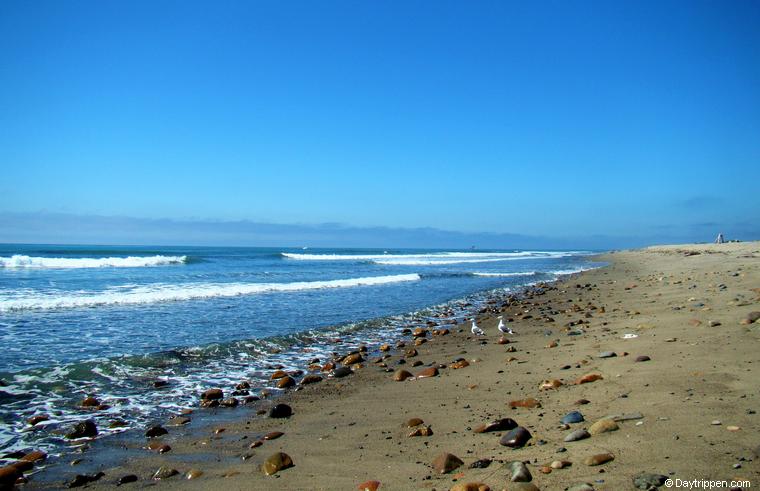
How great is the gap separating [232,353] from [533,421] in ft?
20.1

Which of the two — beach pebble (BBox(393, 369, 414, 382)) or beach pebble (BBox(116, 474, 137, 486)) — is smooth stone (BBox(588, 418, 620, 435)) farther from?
beach pebble (BBox(116, 474, 137, 486))

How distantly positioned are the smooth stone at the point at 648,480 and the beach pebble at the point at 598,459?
0.89ft

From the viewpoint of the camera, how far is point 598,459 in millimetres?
3193

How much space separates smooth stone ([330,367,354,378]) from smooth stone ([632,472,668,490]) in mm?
4880

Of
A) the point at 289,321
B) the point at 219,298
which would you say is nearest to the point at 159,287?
the point at 219,298

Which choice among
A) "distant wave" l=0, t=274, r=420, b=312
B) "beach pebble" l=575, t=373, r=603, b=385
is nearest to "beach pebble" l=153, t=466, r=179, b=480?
"beach pebble" l=575, t=373, r=603, b=385

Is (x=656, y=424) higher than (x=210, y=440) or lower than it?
higher

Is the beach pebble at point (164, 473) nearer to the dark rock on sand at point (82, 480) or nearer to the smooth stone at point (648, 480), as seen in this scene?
the dark rock on sand at point (82, 480)

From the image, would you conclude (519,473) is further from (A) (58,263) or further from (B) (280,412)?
(A) (58,263)

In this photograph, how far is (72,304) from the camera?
1398cm

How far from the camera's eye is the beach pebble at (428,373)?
696 cm

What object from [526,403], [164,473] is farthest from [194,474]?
[526,403]

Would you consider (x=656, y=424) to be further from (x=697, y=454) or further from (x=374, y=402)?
(x=374, y=402)

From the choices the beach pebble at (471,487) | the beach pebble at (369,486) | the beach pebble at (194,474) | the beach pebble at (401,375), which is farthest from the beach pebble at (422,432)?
the beach pebble at (401,375)
